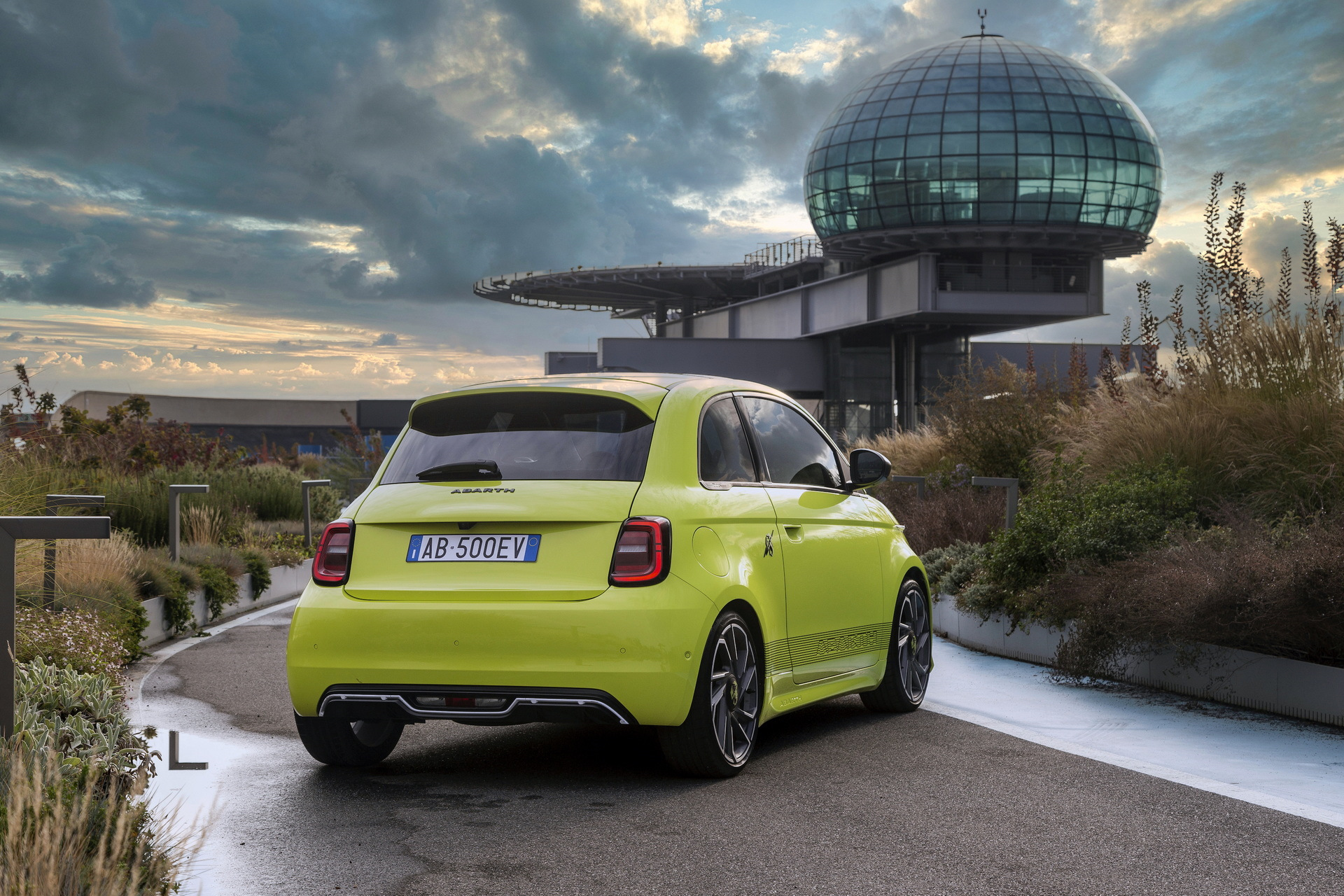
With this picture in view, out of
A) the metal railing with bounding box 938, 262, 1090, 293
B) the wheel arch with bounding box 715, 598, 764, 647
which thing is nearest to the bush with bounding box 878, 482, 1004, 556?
the wheel arch with bounding box 715, 598, 764, 647

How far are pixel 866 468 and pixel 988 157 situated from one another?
49.0 m

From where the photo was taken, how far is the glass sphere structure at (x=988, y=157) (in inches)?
2122

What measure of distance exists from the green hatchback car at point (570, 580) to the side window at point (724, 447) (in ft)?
0.04

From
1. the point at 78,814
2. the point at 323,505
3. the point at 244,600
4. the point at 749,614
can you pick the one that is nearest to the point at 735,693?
the point at 749,614

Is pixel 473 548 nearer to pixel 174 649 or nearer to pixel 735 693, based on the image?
A: pixel 735 693

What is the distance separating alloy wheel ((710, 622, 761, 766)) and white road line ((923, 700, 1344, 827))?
5.53 feet

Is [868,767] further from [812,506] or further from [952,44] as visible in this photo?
[952,44]

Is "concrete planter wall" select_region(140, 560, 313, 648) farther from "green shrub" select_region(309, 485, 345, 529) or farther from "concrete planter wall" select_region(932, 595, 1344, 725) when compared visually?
"concrete planter wall" select_region(932, 595, 1344, 725)

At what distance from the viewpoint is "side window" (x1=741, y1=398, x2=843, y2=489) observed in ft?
22.7

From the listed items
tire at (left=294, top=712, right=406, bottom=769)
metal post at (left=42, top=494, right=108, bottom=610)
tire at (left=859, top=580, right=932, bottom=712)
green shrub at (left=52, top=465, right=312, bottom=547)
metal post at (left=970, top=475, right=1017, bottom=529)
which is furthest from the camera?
green shrub at (left=52, top=465, right=312, bottom=547)

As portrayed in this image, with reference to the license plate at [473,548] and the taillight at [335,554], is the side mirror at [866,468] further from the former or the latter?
the taillight at [335,554]

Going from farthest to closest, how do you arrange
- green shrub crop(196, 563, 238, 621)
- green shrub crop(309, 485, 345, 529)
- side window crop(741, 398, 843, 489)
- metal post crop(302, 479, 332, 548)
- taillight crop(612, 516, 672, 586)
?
green shrub crop(309, 485, 345, 529), metal post crop(302, 479, 332, 548), green shrub crop(196, 563, 238, 621), side window crop(741, 398, 843, 489), taillight crop(612, 516, 672, 586)

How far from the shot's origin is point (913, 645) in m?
8.03

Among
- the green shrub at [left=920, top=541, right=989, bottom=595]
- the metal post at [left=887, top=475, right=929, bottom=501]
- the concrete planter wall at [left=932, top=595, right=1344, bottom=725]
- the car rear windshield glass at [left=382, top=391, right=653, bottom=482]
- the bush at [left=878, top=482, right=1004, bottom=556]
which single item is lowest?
the concrete planter wall at [left=932, top=595, right=1344, bottom=725]
